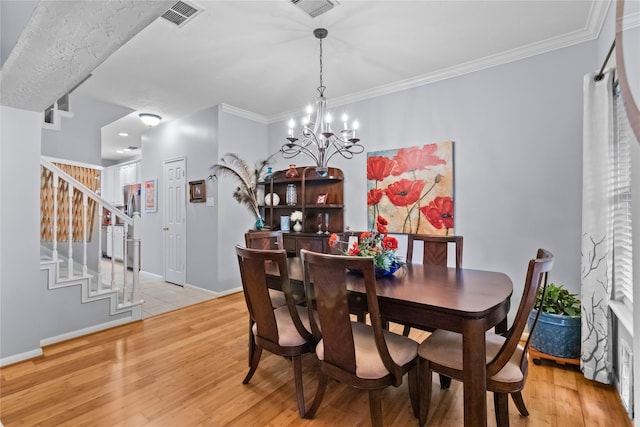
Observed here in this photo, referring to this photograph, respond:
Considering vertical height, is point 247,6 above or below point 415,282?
above

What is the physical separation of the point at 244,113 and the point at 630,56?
452cm

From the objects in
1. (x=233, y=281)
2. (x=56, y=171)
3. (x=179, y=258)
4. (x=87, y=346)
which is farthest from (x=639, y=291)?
(x=179, y=258)

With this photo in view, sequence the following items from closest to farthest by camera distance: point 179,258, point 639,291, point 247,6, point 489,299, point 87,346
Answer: point 639,291, point 489,299, point 247,6, point 87,346, point 179,258

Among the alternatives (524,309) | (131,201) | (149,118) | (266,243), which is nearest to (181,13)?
(266,243)

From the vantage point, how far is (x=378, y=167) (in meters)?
3.77

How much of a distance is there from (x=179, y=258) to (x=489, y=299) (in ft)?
15.5

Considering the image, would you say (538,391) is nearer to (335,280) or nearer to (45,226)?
(335,280)

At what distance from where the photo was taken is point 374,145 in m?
3.84

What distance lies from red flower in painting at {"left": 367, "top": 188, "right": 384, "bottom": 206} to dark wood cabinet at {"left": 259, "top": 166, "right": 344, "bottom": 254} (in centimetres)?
39

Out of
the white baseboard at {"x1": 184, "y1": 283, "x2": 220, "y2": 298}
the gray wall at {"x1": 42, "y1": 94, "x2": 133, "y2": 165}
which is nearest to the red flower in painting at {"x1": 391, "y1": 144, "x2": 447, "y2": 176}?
the white baseboard at {"x1": 184, "y1": 283, "x2": 220, "y2": 298}

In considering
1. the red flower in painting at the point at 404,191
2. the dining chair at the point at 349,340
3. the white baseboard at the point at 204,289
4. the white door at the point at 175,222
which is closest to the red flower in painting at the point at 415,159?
the red flower in painting at the point at 404,191

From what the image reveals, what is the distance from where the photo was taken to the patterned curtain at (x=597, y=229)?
2117 millimetres

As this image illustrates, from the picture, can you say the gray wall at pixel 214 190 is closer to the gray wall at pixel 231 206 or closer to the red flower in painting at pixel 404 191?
the gray wall at pixel 231 206

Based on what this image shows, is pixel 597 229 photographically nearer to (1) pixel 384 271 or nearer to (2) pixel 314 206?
(1) pixel 384 271
